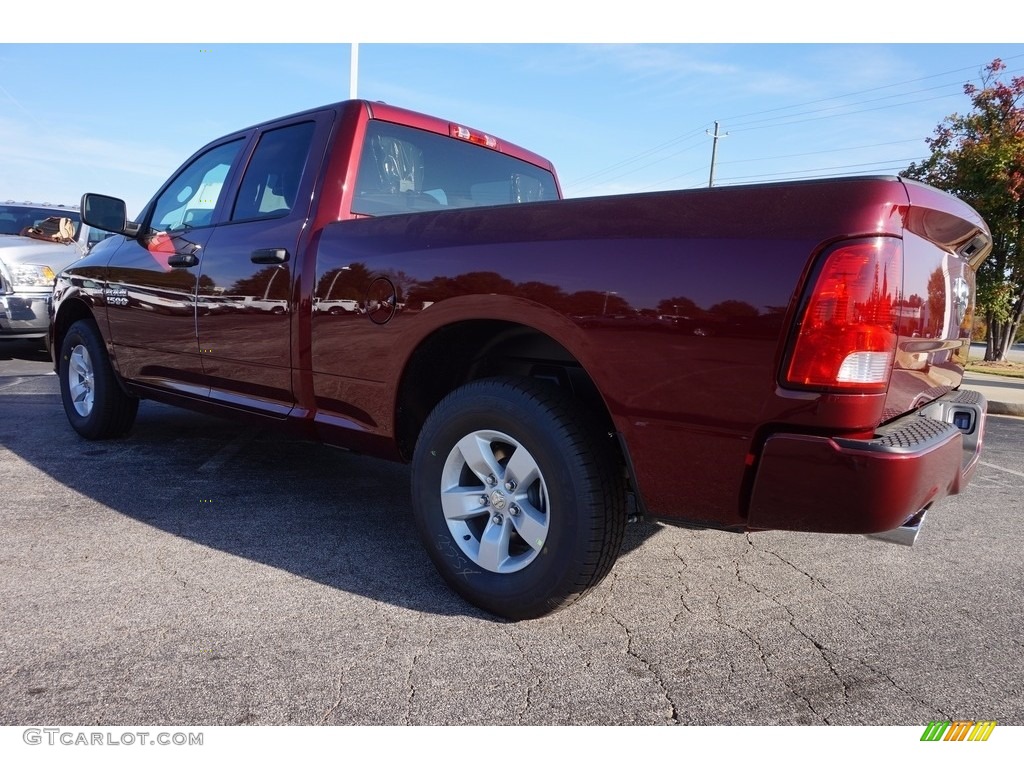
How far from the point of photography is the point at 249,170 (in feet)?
12.0

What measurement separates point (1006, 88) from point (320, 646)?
17.5m

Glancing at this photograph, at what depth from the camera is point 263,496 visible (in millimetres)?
3740

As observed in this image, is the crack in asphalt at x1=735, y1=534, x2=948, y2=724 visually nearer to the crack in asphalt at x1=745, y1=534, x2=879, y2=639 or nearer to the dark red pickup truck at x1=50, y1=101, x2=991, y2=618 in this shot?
the crack in asphalt at x1=745, y1=534, x2=879, y2=639

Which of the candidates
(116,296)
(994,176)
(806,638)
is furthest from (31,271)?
(994,176)

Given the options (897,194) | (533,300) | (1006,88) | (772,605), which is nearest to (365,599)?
(533,300)

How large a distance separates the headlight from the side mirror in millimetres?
4652

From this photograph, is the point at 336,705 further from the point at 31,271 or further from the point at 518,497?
the point at 31,271

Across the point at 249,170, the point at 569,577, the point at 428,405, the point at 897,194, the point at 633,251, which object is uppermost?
the point at 249,170

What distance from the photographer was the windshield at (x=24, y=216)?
9.05 meters

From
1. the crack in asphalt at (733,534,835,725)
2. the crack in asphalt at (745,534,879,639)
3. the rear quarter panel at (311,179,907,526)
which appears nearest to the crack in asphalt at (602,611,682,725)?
the crack in asphalt at (733,534,835,725)

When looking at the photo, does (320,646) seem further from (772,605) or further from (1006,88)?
(1006,88)

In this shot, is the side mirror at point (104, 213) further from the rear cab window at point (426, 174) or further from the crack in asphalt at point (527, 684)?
the crack in asphalt at point (527, 684)

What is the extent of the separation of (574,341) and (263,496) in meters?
2.26

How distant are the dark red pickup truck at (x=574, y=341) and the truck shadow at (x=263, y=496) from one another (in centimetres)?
40
